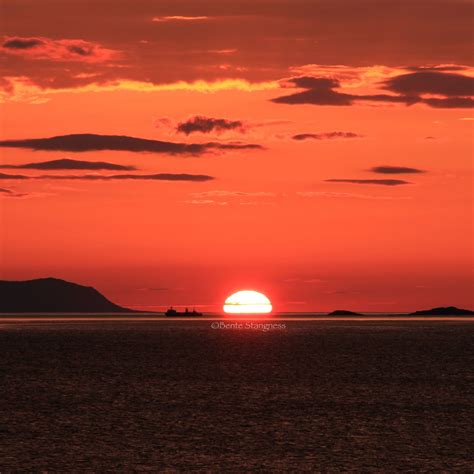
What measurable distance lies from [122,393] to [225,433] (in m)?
21.4

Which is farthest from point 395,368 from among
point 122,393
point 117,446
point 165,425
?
point 117,446

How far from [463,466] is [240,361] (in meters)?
67.6

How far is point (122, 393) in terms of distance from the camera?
205 feet

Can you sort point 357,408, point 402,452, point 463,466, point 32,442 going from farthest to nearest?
point 357,408 < point 32,442 < point 402,452 < point 463,466

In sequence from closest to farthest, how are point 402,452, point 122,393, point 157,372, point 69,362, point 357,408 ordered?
point 402,452 < point 357,408 < point 122,393 < point 157,372 < point 69,362

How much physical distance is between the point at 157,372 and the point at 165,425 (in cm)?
3815

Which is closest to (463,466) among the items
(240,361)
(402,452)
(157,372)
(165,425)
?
(402,452)

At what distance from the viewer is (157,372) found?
3273 inches

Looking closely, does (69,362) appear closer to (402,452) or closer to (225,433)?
(225,433)

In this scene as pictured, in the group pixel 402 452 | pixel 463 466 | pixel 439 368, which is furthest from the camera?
pixel 439 368

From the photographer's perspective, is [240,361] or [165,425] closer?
[165,425]

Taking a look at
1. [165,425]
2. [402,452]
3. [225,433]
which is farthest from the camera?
[165,425]

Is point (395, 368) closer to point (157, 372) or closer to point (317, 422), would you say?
point (157, 372)

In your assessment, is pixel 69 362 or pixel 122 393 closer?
pixel 122 393
